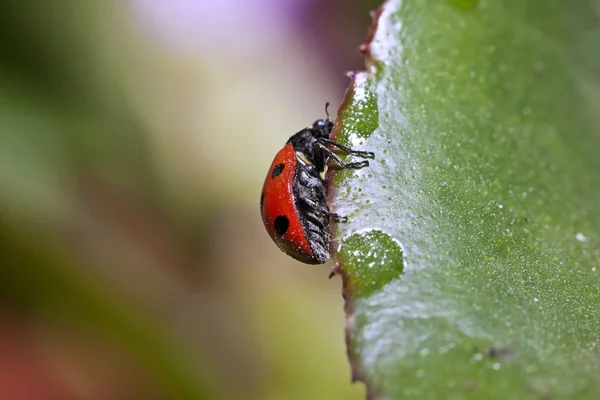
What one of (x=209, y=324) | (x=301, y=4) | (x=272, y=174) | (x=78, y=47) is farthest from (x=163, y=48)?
(x=272, y=174)

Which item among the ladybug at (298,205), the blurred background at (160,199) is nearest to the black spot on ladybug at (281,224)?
the ladybug at (298,205)

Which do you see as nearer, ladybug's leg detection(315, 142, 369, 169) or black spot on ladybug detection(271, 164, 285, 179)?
ladybug's leg detection(315, 142, 369, 169)

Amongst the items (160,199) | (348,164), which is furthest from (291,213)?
(160,199)

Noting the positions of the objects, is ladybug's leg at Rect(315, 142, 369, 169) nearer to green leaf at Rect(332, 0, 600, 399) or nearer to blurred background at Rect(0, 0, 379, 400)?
green leaf at Rect(332, 0, 600, 399)

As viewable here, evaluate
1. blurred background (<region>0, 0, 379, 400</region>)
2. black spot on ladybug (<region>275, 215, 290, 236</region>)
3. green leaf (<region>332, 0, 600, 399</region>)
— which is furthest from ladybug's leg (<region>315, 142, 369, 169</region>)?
blurred background (<region>0, 0, 379, 400</region>)

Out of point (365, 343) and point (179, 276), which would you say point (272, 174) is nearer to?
point (365, 343)

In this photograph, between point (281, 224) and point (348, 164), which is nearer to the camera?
point (348, 164)

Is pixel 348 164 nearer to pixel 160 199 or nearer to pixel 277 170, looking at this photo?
pixel 277 170
